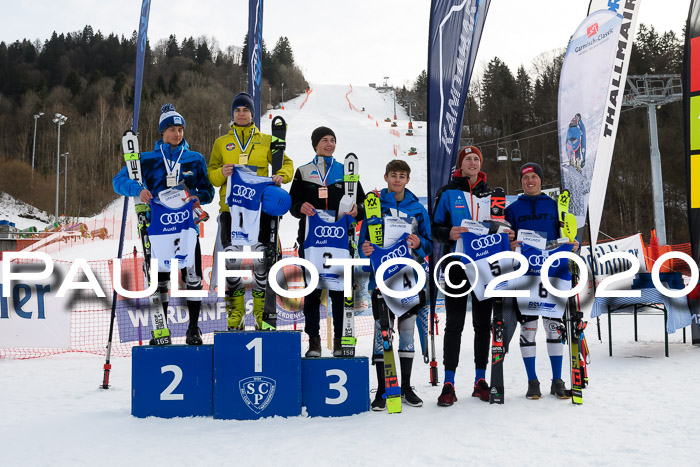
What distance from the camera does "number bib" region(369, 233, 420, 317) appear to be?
165 inches

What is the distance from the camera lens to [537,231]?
463 cm

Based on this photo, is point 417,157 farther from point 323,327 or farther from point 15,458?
point 15,458

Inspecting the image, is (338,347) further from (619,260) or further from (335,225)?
(619,260)

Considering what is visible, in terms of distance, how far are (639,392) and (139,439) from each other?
3.90 meters

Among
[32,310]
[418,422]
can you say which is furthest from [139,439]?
[32,310]

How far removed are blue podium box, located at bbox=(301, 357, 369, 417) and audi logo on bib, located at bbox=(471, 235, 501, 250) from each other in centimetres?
124

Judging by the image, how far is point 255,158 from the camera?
4.52 metres

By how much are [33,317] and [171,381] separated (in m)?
5.00

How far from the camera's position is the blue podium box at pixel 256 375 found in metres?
3.93

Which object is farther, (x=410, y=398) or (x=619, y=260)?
(x=619, y=260)

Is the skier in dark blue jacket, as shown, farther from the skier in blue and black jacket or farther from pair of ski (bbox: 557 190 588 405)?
the skier in blue and black jacket

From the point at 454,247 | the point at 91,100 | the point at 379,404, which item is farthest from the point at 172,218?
the point at 91,100

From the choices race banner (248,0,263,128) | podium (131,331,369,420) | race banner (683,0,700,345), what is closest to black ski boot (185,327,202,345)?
podium (131,331,369,420)

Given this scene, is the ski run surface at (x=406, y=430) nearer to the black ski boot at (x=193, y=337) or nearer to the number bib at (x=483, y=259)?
the black ski boot at (x=193, y=337)
